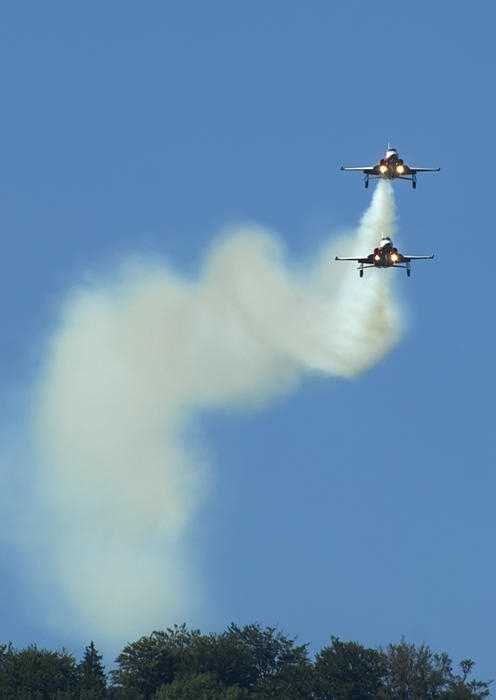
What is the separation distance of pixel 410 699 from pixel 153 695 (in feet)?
84.6

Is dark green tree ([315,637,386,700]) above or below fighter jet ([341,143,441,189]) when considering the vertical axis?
below

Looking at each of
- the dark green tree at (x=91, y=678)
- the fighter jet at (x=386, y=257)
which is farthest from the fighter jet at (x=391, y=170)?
the dark green tree at (x=91, y=678)

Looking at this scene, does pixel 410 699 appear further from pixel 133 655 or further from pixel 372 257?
Answer: pixel 372 257

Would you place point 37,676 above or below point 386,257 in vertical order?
below

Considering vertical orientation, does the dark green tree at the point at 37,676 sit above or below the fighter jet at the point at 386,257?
below

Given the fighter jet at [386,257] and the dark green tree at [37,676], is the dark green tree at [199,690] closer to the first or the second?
the dark green tree at [37,676]

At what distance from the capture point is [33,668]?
174m

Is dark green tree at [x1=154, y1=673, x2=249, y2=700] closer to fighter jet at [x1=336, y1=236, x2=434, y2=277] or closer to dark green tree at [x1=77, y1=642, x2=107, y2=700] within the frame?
dark green tree at [x1=77, y1=642, x2=107, y2=700]

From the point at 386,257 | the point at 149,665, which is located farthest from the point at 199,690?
the point at 386,257

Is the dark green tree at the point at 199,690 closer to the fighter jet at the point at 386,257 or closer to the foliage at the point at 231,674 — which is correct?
the foliage at the point at 231,674

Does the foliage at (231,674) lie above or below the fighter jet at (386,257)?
below

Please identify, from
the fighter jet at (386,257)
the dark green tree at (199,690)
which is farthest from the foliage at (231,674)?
the fighter jet at (386,257)

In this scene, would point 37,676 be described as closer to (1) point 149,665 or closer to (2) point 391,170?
(1) point 149,665

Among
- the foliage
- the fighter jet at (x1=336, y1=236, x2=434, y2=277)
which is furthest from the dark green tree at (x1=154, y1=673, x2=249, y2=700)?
the fighter jet at (x1=336, y1=236, x2=434, y2=277)
